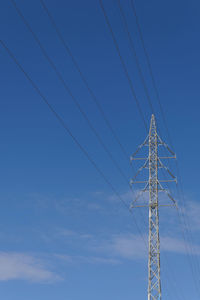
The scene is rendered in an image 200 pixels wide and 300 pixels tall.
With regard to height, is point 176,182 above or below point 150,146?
below

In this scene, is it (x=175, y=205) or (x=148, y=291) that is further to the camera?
(x=175, y=205)

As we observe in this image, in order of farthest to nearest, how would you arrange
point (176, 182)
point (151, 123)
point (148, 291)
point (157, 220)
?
point (151, 123) → point (176, 182) → point (157, 220) → point (148, 291)

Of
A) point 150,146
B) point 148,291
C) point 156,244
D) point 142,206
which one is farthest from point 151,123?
point 148,291

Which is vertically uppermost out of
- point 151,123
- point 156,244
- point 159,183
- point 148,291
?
point 151,123

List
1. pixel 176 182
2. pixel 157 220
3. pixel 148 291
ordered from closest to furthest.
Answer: pixel 148 291 → pixel 157 220 → pixel 176 182

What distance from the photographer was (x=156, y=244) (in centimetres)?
3544

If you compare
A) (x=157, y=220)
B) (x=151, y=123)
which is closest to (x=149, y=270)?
(x=157, y=220)

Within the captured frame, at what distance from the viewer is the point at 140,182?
133 ft

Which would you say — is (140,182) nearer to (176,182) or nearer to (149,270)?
(176,182)

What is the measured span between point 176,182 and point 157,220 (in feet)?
16.8

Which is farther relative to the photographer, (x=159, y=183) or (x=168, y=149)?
(x=168, y=149)

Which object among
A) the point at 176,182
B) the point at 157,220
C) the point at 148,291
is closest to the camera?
the point at 148,291

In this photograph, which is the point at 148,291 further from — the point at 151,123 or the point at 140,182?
the point at 151,123

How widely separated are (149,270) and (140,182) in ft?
30.4
